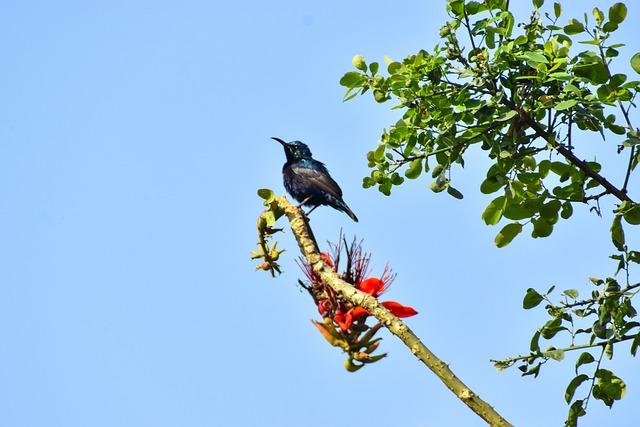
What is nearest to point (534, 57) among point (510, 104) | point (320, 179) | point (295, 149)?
point (510, 104)

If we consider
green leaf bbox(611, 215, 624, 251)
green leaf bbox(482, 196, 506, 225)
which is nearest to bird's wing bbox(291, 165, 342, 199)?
green leaf bbox(482, 196, 506, 225)

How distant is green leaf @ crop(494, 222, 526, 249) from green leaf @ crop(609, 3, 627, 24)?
3.16ft

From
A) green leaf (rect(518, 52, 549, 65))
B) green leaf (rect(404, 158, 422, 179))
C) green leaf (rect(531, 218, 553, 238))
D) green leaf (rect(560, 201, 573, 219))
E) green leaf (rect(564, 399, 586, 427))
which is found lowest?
green leaf (rect(564, 399, 586, 427))

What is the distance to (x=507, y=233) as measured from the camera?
12.2ft

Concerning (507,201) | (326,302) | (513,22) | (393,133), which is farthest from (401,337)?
(513,22)

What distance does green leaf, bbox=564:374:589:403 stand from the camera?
11.5ft

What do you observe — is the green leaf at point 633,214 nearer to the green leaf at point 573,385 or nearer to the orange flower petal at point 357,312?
the green leaf at point 573,385

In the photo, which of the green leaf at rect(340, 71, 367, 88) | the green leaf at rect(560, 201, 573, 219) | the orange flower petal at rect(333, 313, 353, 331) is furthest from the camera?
the green leaf at rect(340, 71, 367, 88)

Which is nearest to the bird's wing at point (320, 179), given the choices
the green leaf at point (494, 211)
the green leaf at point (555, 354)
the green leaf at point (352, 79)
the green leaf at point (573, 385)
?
the green leaf at point (352, 79)

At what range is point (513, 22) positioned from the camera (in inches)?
149

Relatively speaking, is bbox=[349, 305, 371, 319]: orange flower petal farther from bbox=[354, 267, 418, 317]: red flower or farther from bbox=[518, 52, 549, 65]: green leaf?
bbox=[518, 52, 549, 65]: green leaf

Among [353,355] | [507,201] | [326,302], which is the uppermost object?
[507,201]

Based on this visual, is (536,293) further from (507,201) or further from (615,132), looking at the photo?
(615,132)

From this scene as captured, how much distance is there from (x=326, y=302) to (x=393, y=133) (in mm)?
1400
